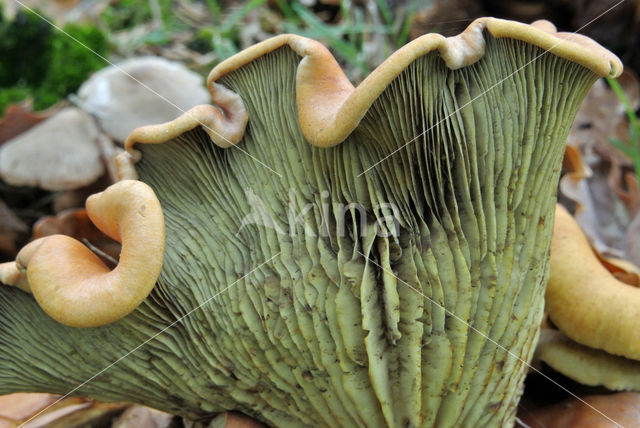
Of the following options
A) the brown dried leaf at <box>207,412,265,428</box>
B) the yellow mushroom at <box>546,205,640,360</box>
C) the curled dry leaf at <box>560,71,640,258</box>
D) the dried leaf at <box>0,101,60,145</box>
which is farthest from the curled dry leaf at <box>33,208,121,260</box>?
the curled dry leaf at <box>560,71,640,258</box>

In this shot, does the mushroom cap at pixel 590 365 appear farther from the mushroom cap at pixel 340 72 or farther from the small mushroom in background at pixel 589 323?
the mushroom cap at pixel 340 72

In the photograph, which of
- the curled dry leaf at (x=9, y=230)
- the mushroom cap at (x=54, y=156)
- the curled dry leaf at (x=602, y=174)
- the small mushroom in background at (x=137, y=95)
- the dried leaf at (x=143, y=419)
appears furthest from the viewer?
the small mushroom in background at (x=137, y=95)

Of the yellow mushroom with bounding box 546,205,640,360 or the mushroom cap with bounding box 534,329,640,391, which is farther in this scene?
the mushroom cap with bounding box 534,329,640,391

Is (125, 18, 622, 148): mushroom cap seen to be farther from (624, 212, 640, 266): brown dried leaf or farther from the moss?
the moss

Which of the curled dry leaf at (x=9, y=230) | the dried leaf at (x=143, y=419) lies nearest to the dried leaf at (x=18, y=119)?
the curled dry leaf at (x=9, y=230)

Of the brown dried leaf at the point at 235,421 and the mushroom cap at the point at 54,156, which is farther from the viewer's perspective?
the mushroom cap at the point at 54,156

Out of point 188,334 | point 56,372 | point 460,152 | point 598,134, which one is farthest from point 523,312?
point 598,134

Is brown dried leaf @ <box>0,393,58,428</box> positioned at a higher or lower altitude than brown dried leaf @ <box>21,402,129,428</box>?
lower
